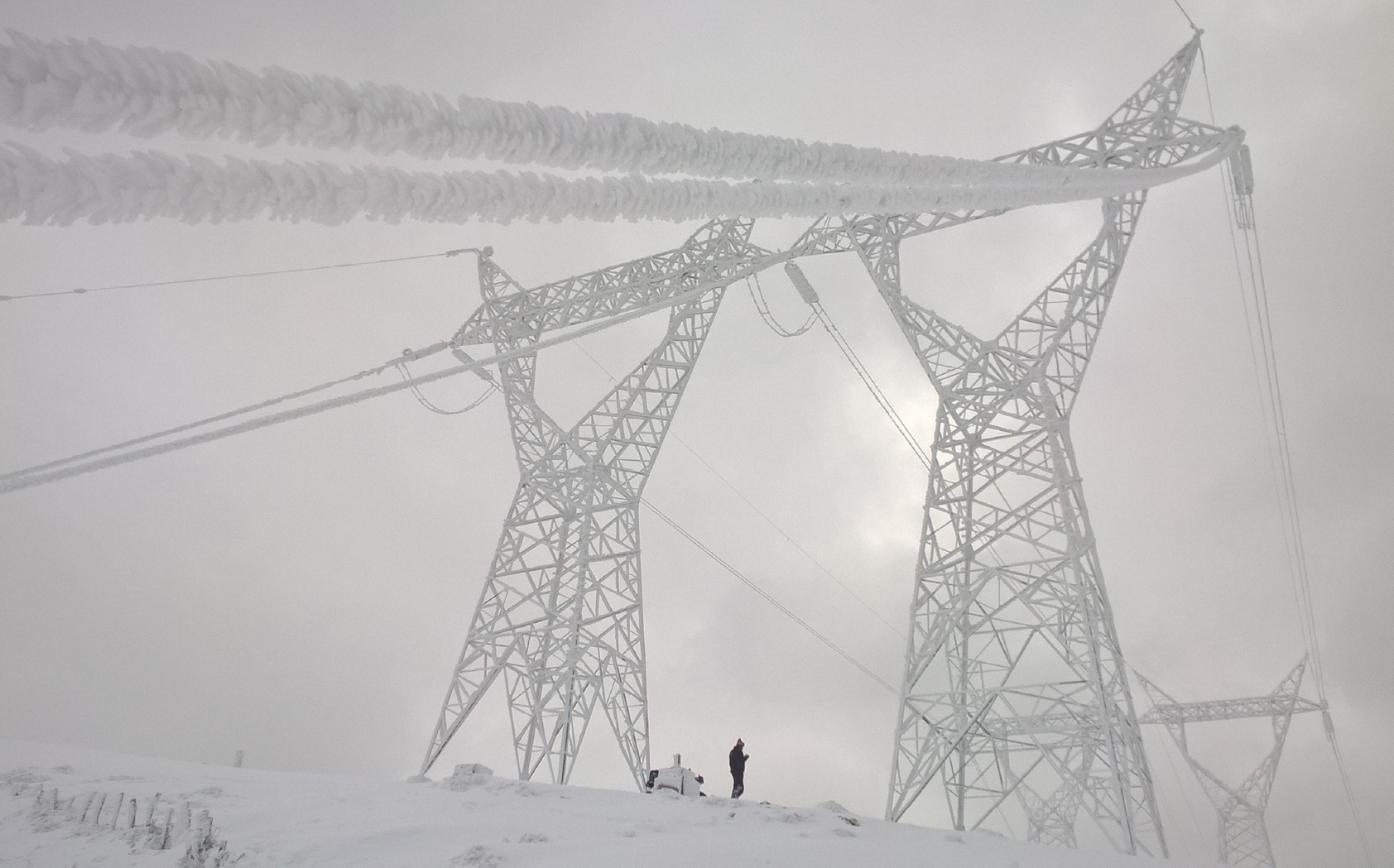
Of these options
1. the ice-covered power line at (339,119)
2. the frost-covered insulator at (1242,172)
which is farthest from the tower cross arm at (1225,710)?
the ice-covered power line at (339,119)

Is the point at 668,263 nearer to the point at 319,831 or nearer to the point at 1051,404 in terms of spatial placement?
the point at 1051,404

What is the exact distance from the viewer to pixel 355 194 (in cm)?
273

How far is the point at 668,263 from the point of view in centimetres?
1517

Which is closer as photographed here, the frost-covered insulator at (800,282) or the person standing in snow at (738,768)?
the person standing in snow at (738,768)

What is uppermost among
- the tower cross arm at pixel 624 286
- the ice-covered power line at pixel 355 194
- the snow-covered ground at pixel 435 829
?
the tower cross arm at pixel 624 286

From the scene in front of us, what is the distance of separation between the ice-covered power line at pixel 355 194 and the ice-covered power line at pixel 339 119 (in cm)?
13

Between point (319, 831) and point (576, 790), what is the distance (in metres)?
3.55

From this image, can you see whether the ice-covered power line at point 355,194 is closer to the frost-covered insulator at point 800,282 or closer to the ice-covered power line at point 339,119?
the ice-covered power line at point 339,119

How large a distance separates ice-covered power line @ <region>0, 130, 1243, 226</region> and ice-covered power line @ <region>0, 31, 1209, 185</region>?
128mm

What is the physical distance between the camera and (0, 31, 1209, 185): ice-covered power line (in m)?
1.95

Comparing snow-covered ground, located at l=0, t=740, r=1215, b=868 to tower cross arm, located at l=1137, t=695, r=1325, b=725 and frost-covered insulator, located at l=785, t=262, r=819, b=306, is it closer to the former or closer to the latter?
frost-covered insulator, located at l=785, t=262, r=819, b=306

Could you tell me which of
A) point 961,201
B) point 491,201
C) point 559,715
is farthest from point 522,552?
point 491,201

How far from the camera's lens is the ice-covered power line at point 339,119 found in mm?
1946

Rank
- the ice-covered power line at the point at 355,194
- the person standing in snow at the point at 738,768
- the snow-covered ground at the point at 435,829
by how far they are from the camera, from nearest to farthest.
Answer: the ice-covered power line at the point at 355,194
the snow-covered ground at the point at 435,829
the person standing in snow at the point at 738,768
